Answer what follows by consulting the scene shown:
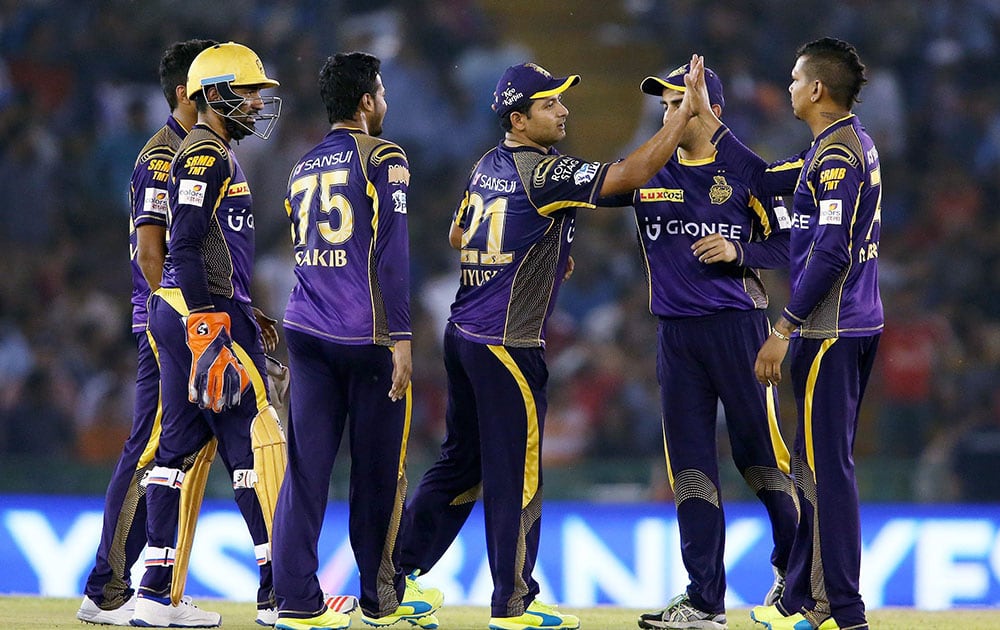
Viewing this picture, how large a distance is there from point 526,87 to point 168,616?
8.84 feet

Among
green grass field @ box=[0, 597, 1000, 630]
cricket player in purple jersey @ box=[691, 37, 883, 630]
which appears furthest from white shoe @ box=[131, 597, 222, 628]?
cricket player in purple jersey @ box=[691, 37, 883, 630]

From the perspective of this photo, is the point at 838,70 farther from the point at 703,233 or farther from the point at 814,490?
the point at 814,490

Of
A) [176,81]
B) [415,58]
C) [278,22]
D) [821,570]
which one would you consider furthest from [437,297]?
Answer: [821,570]

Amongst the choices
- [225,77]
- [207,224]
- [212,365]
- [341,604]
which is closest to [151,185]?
[207,224]

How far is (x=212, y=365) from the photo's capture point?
18.5 ft

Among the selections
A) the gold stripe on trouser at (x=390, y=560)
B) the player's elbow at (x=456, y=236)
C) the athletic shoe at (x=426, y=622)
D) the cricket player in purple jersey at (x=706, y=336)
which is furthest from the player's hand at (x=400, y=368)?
the cricket player in purple jersey at (x=706, y=336)

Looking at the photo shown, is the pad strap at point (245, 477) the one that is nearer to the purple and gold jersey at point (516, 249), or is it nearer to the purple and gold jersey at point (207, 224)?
the purple and gold jersey at point (207, 224)

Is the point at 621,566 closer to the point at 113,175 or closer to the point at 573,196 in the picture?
the point at 573,196

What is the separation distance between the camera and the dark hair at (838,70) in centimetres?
555

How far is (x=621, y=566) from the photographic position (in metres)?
9.30

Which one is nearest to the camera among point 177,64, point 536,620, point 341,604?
point 536,620

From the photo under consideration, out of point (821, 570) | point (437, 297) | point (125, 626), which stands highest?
point (437, 297)

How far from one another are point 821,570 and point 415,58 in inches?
361

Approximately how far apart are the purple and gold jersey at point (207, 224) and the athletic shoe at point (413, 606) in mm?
1439
